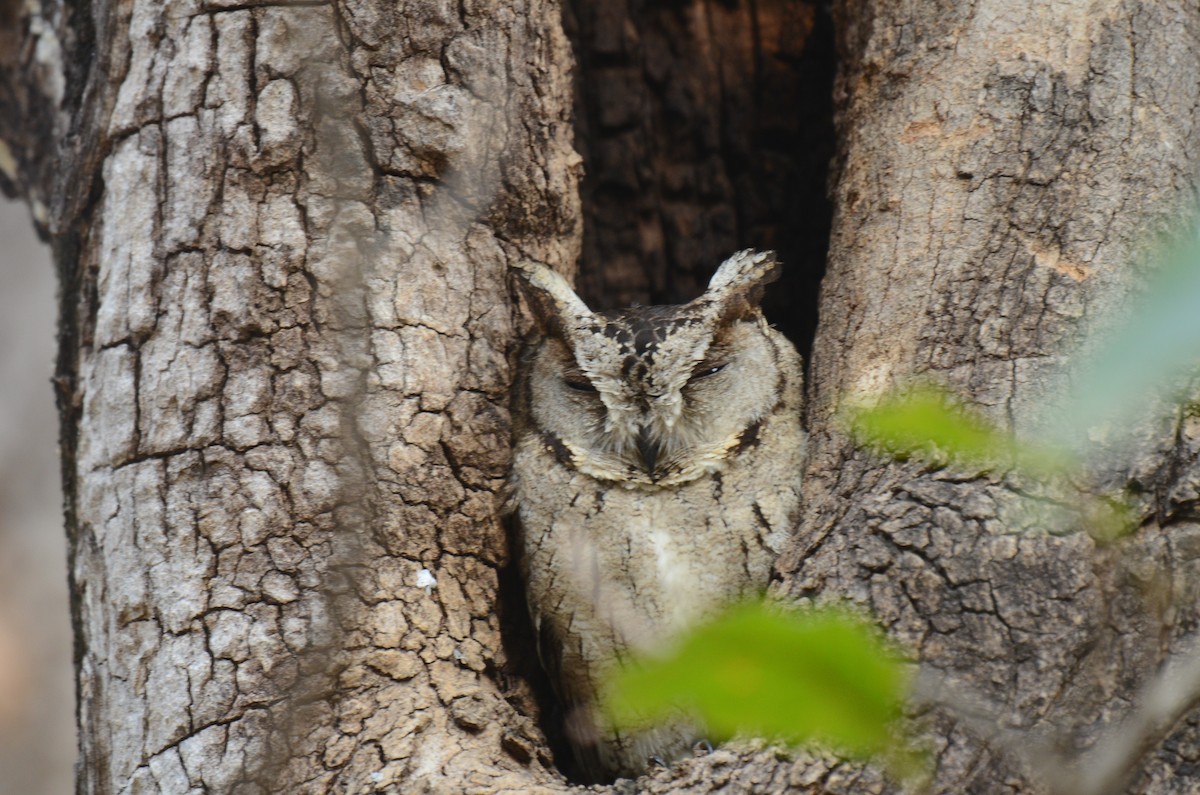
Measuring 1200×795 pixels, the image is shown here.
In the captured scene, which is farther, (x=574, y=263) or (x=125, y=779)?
(x=574, y=263)

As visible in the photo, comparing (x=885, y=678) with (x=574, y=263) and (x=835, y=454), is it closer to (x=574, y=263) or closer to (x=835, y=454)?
(x=835, y=454)

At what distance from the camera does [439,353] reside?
7.24 feet

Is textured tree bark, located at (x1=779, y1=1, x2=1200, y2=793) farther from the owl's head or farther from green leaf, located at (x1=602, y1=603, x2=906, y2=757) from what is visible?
green leaf, located at (x1=602, y1=603, x2=906, y2=757)

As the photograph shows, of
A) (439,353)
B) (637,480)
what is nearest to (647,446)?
(637,480)

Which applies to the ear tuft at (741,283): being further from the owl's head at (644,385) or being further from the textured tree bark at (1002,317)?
the textured tree bark at (1002,317)

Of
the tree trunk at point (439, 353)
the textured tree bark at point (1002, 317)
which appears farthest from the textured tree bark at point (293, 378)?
the textured tree bark at point (1002, 317)

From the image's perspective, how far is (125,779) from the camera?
1975 millimetres

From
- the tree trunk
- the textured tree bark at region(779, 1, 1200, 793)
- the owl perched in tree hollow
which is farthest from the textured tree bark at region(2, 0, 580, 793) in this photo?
the textured tree bark at region(779, 1, 1200, 793)

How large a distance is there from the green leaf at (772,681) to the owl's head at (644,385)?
66.2 inches

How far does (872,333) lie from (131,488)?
4.55 ft

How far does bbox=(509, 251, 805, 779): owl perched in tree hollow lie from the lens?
229 centimetres

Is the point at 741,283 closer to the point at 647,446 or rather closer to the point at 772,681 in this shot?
the point at 647,446

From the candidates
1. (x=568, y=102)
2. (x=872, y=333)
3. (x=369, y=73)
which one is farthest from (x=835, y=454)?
(x=369, y=73)

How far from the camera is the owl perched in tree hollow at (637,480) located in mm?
2285
